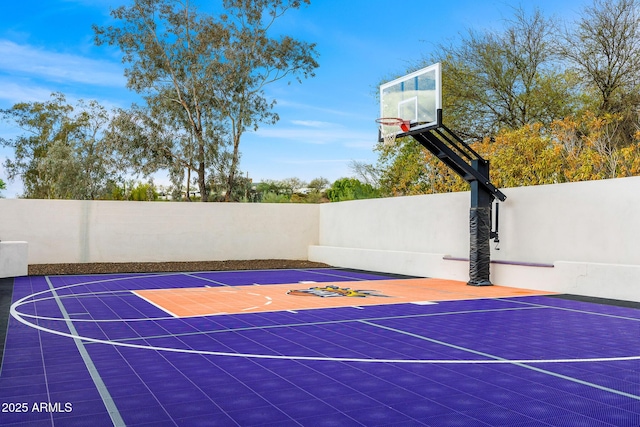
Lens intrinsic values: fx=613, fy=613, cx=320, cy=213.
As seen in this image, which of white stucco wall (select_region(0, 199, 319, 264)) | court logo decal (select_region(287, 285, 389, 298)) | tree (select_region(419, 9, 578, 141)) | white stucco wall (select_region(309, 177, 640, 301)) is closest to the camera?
white stucco wall (select_region(309, 177, 640, 301))

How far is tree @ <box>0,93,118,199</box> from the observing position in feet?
114

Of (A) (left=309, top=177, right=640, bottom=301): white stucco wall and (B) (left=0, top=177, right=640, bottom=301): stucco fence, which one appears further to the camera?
(B) (left=0, top=177, right=640, bottom=301): stucco fence

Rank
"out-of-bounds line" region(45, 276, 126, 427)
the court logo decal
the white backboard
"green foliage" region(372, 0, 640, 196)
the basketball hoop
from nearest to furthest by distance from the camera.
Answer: "out-of-bounds line" region(45, 276, 126, 427) < the court logo decal < the white backboard < the basketball hoop < "green foliage" region(372, 0, 640, 196)

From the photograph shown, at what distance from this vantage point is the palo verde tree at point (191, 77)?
26047 mm

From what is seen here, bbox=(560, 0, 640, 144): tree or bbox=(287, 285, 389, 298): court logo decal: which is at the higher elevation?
bbox=(560, 0, 640, 144): tree

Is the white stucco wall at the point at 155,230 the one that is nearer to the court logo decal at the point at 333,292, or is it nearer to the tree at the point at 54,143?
the court logo decal at the point at 333,292

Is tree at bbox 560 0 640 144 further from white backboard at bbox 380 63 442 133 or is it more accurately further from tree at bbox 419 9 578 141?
white backboard at bbox 380 63 442 133

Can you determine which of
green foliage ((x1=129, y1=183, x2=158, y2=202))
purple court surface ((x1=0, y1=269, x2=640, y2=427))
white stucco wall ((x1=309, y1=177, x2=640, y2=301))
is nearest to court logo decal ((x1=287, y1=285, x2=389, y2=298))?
purple court surface ((x1=0, y1=269, x2=640, y2=427))

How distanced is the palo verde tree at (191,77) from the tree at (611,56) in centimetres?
1189

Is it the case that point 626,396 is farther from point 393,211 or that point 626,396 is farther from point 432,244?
point 393,211

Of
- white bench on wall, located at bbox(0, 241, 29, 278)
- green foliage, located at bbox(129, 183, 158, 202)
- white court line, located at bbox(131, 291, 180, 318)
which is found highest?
green foliage, located at bbox(129, 183, 158, 202)

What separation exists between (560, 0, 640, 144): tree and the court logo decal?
14.4 m

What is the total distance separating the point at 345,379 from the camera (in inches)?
194

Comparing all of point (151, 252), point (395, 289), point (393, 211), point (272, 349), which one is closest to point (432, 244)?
point (393, 211)
